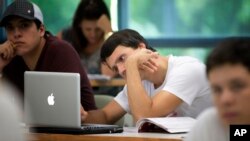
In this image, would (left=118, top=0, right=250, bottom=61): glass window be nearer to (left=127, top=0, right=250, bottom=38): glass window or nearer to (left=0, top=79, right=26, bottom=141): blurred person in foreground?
(left=127, top=0, right=250, bottom=38): glass window

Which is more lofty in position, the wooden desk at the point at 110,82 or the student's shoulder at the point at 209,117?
the wooden desk at the point at 110,82

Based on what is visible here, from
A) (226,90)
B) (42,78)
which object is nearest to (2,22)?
(42,78)

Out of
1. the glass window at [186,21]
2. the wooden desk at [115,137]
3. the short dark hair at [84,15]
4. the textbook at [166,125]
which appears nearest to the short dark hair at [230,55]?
the wooden desk at [115,137]

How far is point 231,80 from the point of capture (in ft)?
4.26

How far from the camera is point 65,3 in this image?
747 cm

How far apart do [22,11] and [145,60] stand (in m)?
0.99

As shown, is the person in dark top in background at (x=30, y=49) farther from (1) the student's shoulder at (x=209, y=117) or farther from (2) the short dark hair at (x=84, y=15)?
(1) the student's shoulder at (x=209, y=117)

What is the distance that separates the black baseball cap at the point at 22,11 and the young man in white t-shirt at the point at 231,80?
8.86 ft

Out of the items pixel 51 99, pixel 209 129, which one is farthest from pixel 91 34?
pixel 209 129

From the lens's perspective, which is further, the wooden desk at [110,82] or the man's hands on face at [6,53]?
the wooden desk at [110,82]

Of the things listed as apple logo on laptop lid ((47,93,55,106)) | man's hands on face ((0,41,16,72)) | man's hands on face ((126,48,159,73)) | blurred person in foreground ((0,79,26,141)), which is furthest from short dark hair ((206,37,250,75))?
man's hands on face ((0,41,16,72))

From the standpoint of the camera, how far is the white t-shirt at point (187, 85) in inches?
127

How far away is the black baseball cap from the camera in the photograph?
391 centimetres

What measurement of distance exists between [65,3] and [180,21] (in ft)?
4.36
